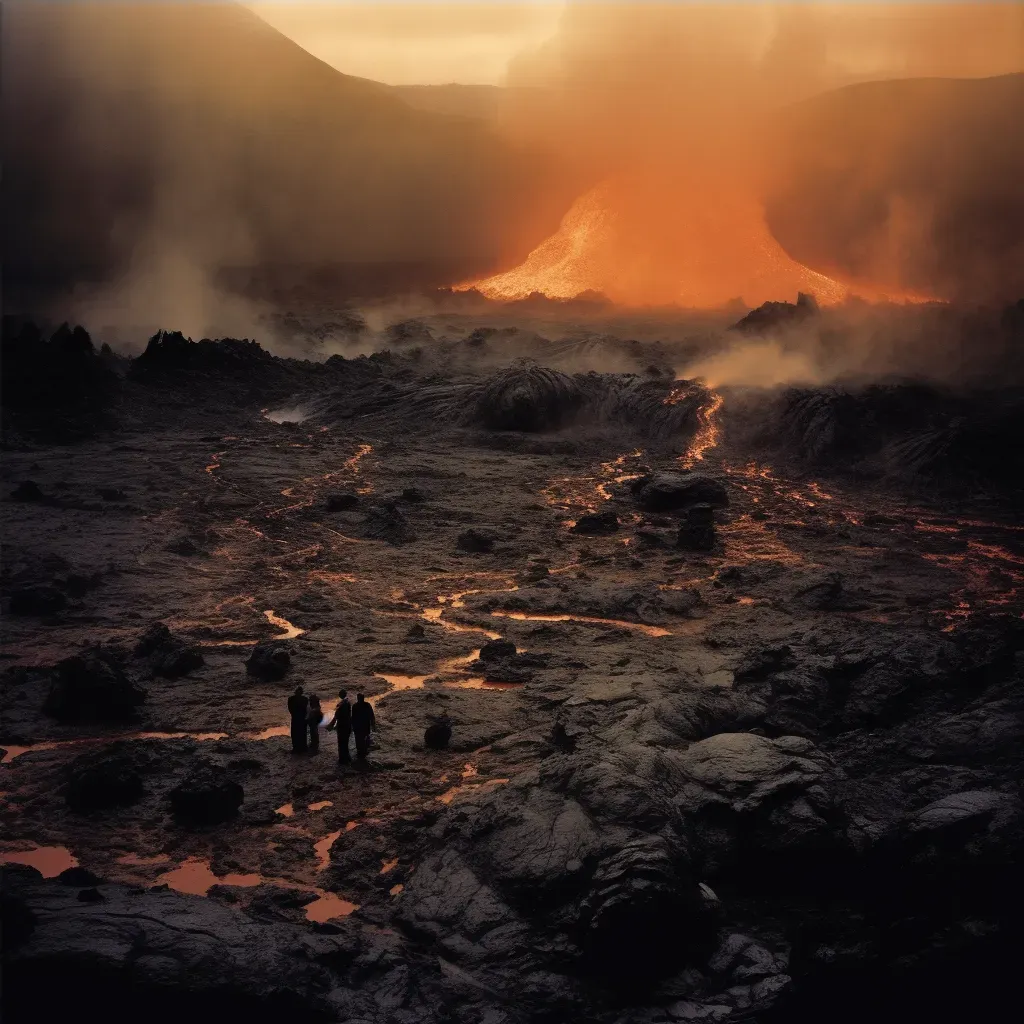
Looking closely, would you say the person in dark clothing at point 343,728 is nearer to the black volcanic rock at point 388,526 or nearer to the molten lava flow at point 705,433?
the black volcanic rock at point 388,526

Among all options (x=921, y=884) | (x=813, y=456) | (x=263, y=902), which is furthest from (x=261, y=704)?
(x=813, y=456)

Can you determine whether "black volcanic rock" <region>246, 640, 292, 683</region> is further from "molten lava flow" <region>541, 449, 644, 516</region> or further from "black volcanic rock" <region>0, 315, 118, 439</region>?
"black volcanic rock" <region>0, 315, 118, 439</region>

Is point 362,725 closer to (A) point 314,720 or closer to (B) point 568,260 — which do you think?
(A) point 314,720

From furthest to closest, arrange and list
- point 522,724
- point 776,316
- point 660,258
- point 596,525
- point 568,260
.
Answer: point 568,260 → point 660,258 → point 776,316 → point 596,525 → point 522,724

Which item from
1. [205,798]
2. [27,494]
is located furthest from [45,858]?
[27,494]

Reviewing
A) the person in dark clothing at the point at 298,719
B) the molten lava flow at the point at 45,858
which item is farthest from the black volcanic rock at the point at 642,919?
the molten lava flow at the point at 45,858

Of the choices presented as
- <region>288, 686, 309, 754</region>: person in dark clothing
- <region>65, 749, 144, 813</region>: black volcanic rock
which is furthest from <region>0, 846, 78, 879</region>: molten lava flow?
<region>288, 686, 309, 754</region>: person in dark clothing
